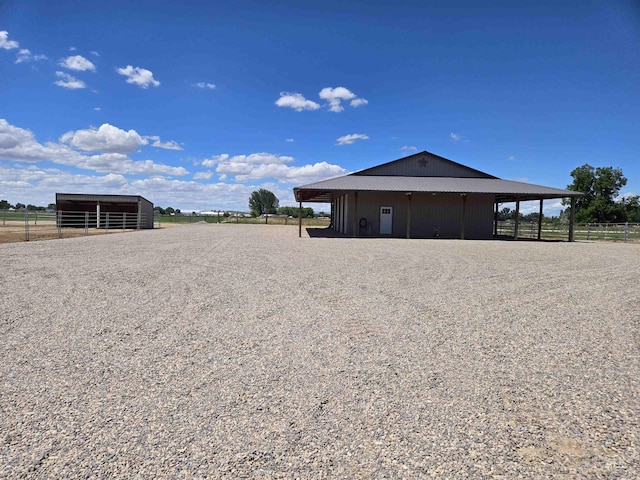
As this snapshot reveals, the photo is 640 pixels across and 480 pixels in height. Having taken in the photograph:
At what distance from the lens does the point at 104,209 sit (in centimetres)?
3412

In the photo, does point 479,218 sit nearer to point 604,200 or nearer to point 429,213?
point 429,213

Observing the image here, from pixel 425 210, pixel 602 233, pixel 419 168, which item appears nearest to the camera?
pixel 425 210

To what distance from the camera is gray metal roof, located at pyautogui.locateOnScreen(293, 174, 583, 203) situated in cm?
2042

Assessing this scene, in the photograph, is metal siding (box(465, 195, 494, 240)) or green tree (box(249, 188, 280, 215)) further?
green tree (box(249, 188, 280, 215))

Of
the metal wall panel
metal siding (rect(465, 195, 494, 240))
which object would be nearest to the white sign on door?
the metal wall panel

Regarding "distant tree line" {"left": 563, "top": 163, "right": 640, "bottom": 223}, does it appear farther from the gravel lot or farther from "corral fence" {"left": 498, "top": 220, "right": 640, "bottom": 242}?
the gravel lot

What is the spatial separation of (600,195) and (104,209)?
6440 centimetres

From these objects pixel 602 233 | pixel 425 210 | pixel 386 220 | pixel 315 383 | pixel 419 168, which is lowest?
pixel 315 383

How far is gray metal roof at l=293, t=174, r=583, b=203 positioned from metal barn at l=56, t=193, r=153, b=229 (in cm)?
1593

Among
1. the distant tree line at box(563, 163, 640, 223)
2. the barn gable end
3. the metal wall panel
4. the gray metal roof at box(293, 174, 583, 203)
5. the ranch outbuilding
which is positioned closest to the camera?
the gray metal roof at box(293, 174, 583, 203)

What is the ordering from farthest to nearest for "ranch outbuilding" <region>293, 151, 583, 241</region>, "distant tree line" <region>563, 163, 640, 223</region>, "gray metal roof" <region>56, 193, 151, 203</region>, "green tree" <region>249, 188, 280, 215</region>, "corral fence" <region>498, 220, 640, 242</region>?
1. "green tree" <region>249, 188, 280, 215</region>
2. "distant tree line" <region>563, 163, 640, 223</region>
3. "gray metal roof" <region>56, 193, 151, 203</region>
4. "corral fence" <region>498, 220, 640, 242</region>
5. "ranch outbuilding" <region>293, 151, 583, 241</region>

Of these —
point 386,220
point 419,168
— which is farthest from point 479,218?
point 386,220

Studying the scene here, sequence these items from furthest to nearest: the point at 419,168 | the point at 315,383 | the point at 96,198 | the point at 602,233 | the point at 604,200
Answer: the point at 604,200
the point at 96,198
the point at 602,233
the point at 419,168
the point at 315,383

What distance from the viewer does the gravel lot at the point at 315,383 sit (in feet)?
7.06
